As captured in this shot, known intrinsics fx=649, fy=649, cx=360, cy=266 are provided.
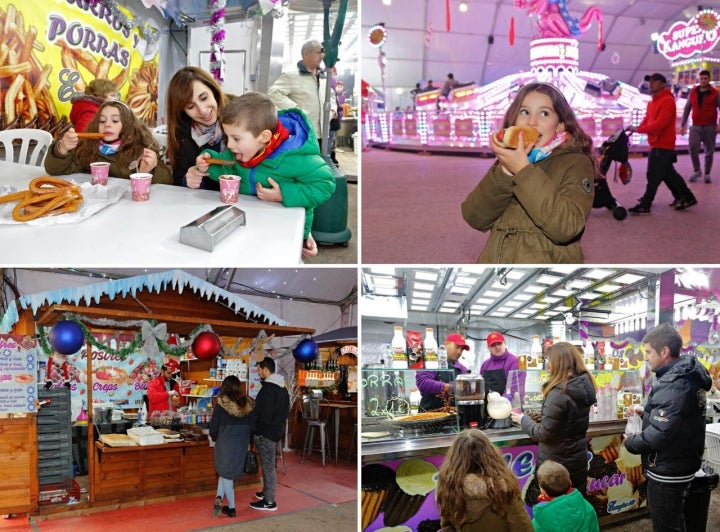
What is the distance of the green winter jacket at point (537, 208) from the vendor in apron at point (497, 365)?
3.24 feet

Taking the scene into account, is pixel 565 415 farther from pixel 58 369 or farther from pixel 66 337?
pixel 58 369

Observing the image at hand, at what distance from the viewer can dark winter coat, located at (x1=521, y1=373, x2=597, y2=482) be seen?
111 inches

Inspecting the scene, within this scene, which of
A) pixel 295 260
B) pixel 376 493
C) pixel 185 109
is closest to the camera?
pixel 295 260

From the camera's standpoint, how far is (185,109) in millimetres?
2375

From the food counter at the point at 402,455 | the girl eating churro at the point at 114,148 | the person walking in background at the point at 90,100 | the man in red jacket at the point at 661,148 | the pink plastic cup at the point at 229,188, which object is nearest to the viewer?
the pink plastic cup at the point at 229,188

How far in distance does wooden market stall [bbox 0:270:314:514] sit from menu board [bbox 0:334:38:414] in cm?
8

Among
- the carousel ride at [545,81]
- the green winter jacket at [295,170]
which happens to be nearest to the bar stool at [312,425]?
the carousel ride at [545,81]

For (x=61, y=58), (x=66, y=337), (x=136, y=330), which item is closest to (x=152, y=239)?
(x=61, y=58)

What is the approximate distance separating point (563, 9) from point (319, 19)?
6.87ft

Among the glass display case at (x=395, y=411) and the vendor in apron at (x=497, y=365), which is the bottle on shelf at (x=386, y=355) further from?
the vendor in apron at (x=497, y=365)

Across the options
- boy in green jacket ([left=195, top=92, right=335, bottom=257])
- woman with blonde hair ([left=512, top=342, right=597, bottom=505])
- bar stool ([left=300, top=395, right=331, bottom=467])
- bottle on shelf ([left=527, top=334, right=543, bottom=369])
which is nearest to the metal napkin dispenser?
boy in green jacket ([left=195, top=92, right=335, bottom=257])

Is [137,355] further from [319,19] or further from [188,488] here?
[319,19]

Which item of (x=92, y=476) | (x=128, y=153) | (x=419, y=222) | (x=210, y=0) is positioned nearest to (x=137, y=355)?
(x=92, y=476)

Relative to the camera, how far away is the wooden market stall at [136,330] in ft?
12.5
